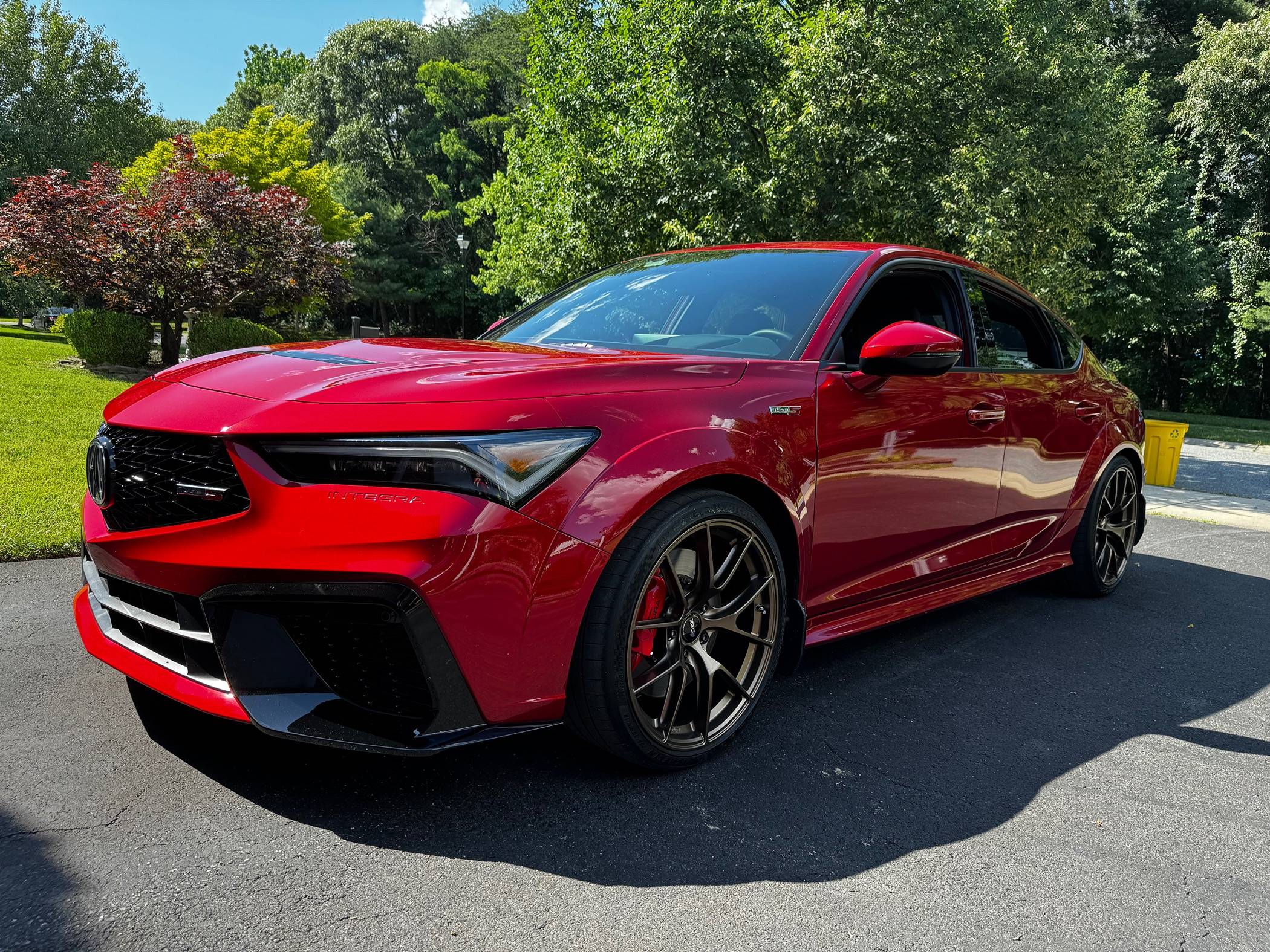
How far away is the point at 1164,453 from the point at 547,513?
11.8m

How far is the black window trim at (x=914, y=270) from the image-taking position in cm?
336

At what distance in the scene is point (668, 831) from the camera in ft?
8.25

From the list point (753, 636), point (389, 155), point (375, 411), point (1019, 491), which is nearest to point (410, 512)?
point (375, 411)

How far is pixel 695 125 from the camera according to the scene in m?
12.4

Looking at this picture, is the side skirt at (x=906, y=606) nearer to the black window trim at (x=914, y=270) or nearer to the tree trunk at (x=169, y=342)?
the black window trim at (x=914, y=270)

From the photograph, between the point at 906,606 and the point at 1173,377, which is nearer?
the point at 906,606

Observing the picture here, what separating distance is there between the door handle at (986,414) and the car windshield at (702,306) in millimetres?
788

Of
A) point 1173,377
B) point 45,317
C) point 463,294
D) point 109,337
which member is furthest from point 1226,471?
point 45,317

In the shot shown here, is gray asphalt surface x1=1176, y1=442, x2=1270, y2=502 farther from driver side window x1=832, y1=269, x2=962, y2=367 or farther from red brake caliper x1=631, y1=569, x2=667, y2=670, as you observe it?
red brake caliper x1=631, y1=569, x2=667, y2=670

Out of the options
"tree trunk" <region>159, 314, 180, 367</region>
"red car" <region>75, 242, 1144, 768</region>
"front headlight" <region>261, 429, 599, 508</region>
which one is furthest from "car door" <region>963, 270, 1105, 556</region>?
"tree trunk" <region>159, 314, 180, 367</region>

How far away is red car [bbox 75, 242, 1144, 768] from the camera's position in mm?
2244

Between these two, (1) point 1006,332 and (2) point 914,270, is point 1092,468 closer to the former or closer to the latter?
(1) point 1006,332

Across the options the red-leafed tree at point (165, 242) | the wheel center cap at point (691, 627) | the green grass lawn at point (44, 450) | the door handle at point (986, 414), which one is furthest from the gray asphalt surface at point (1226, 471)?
the red-leafed tree at point (165, 242)

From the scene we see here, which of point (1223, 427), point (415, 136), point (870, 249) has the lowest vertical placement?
point (1223, 427)
